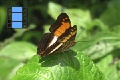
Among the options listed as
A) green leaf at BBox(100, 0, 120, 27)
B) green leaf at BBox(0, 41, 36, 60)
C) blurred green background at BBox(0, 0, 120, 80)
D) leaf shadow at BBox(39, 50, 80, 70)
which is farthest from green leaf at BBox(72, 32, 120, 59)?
leaf shadow at BBox(39, 50, 80, 70)

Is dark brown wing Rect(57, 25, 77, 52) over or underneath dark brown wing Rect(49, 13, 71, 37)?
underneath

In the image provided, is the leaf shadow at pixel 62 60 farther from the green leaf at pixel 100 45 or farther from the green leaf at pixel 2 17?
the green leaf at pixel 2 17

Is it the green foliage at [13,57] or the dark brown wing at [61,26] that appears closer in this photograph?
the dark brown wing at [61,26]

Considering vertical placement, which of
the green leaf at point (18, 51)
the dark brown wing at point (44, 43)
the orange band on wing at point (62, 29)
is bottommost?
the green leaf at point (18, 51)

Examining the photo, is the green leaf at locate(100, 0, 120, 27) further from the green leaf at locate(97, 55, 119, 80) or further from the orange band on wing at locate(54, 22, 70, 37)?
the orange band on wing at locate(54, 22, 70, 37)

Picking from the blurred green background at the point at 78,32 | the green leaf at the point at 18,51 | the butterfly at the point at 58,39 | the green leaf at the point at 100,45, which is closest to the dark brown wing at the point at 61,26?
the butterfly at the point at 58,39

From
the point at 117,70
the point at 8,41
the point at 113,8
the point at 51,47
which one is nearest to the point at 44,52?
the point at 51,47

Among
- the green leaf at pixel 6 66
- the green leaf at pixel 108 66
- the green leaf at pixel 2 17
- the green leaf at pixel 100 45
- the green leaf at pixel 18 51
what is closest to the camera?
the green leaf at pixel 108 66
